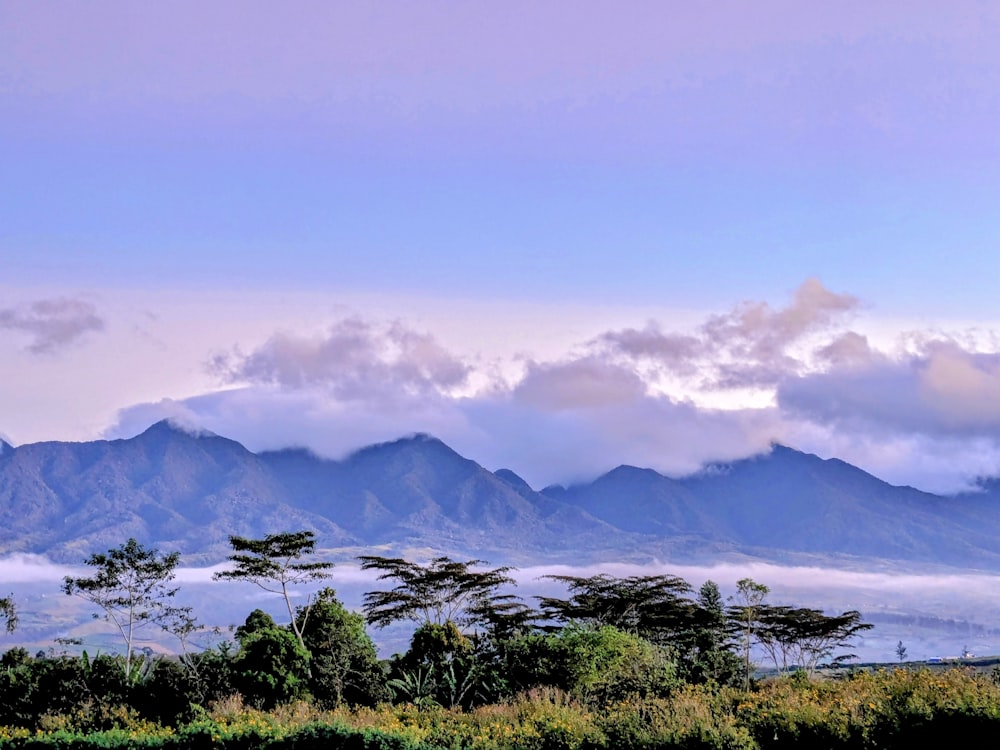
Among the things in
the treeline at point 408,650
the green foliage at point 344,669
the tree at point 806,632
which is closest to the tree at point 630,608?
the treeline at point 408,650

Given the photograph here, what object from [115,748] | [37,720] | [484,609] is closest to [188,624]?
[484,609]

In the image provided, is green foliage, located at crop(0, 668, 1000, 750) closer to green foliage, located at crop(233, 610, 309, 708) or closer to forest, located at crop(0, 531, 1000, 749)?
forest, located at crop(0, 531, 1000, 749)

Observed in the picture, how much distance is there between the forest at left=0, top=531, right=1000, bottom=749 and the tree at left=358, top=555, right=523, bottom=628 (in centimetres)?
12

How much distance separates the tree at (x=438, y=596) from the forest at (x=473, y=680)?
12 cm

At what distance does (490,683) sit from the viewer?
3281 centimetres

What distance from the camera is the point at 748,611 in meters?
56.5

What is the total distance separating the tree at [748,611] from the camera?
54.6 m

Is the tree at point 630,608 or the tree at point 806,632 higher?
the tree at point 630,608

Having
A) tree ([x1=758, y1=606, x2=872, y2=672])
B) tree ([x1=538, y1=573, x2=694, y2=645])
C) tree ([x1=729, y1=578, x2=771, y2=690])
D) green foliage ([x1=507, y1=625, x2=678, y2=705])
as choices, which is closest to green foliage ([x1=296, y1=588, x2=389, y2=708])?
green foliage ([x1=507, y1=625, x2=678, y2=705])

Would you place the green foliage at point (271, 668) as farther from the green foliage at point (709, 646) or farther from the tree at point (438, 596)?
the tree at point (438, 596)

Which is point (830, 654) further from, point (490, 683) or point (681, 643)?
point (490, 683)

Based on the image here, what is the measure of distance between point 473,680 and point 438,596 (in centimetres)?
2365

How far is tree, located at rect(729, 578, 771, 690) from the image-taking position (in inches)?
2149

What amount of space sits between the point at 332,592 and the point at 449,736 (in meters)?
26.2
